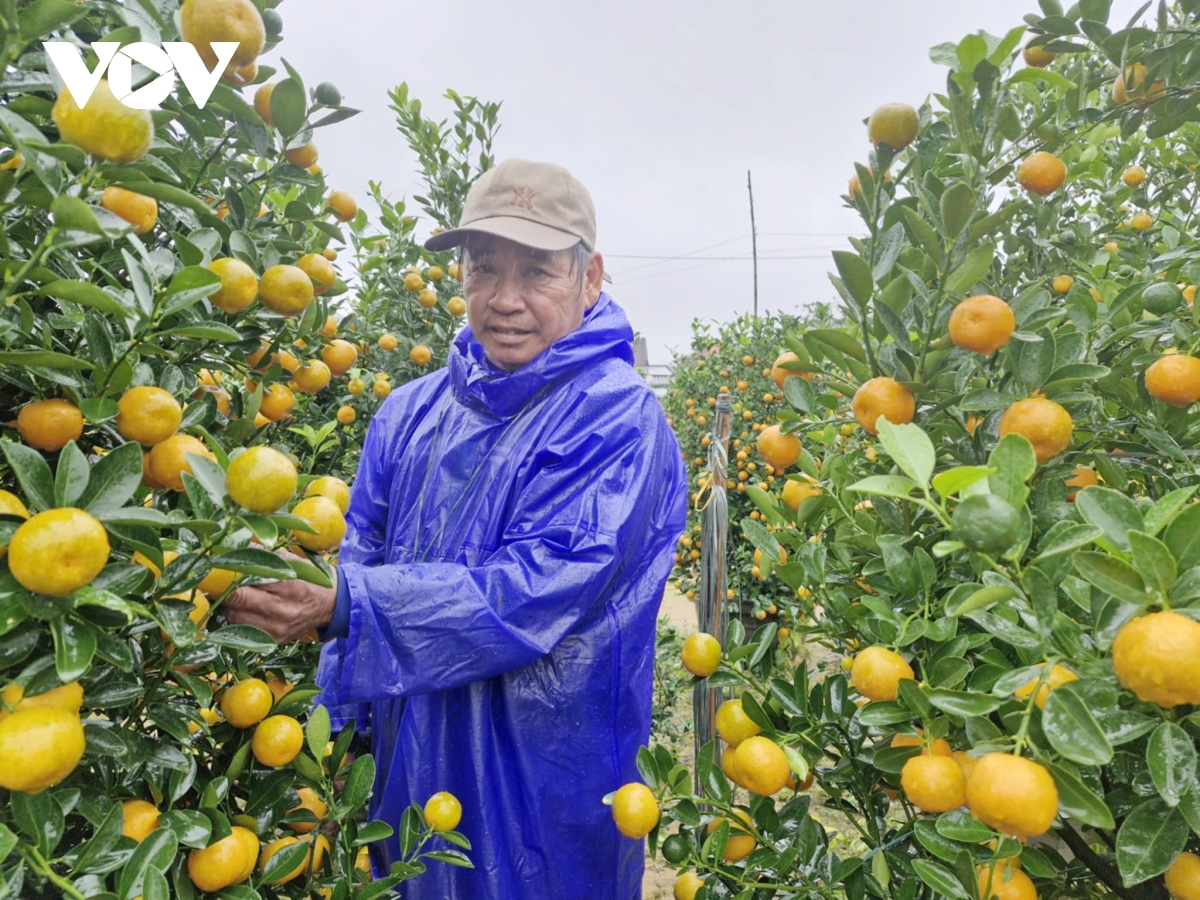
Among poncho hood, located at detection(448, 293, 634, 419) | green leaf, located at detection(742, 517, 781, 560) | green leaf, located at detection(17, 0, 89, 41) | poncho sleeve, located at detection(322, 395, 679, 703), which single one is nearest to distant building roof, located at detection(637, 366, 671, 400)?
poncho hood, located at detection(448, 293, 634, 419)

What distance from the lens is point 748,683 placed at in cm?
104

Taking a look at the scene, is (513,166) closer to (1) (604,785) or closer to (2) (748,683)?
(2) (748,683)

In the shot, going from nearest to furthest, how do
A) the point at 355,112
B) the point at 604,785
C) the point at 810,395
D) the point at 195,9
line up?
the point at 195,9 → the point at 355,112 → the point at 810,395 → the point at 604,785

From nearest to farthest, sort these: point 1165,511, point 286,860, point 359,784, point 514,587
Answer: point 1165,511, point 286,860, point 359,784, point 514,587

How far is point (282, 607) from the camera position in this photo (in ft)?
3.39

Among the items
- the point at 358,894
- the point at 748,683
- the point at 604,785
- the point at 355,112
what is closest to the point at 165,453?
the point at 355,112

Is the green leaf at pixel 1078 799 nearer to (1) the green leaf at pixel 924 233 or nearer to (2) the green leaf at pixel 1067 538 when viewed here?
(2) the green leaf at pixel 1067 538

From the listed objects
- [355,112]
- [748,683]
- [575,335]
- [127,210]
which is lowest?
[748,683]

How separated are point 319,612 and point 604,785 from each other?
0.73 metres

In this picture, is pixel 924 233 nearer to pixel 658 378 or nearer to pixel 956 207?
pixel 956 207

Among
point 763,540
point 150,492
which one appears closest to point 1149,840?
point 763,540

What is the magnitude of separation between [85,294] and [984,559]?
82 centimetres

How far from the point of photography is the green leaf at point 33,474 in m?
0.60

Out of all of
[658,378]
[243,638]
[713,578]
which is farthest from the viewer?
[658,378]
